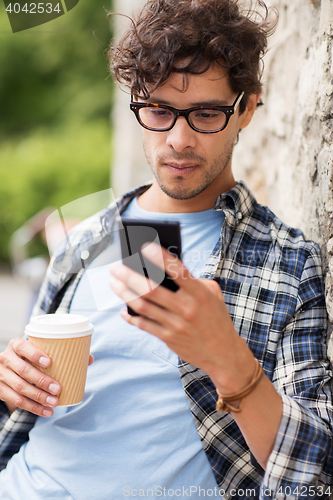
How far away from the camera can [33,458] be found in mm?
1336

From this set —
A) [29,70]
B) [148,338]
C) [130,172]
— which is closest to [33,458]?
[148,338]

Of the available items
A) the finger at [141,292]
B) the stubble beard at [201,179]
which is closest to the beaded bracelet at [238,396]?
the finger at [141,292]

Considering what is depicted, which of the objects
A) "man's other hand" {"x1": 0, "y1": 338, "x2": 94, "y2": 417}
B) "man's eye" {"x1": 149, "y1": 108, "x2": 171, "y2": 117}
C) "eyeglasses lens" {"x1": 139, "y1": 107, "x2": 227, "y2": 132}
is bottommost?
"man's other hand" {"x1": 0, "y1": 338, "x2": 94, "y2": 417}

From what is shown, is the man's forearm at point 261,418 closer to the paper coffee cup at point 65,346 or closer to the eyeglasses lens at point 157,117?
the paper coffee cup at point 65,346

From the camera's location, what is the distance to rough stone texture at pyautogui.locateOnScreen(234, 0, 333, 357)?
1.33 meters

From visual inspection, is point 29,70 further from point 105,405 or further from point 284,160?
point 105,405

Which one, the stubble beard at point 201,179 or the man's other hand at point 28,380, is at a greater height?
the stubble beard at point 201,179

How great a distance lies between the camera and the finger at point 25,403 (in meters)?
1.21

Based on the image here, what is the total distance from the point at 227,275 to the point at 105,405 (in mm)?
528

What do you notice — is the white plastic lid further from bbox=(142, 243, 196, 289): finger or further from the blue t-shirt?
bbox=(142, 243, 196, 289): finger

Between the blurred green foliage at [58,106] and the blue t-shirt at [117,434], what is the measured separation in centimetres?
733

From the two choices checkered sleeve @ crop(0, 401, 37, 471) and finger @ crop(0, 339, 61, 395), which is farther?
checkered sleeve @ crop(0, 401, 37, 471)

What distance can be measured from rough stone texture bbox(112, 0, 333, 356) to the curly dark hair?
220 millimetres

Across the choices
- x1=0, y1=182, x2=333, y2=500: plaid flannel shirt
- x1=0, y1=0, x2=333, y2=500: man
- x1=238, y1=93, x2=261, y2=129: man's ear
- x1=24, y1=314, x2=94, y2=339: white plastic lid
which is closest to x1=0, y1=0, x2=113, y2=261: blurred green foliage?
x1=238, y1=93, x2=261, y2=129: man's ear
